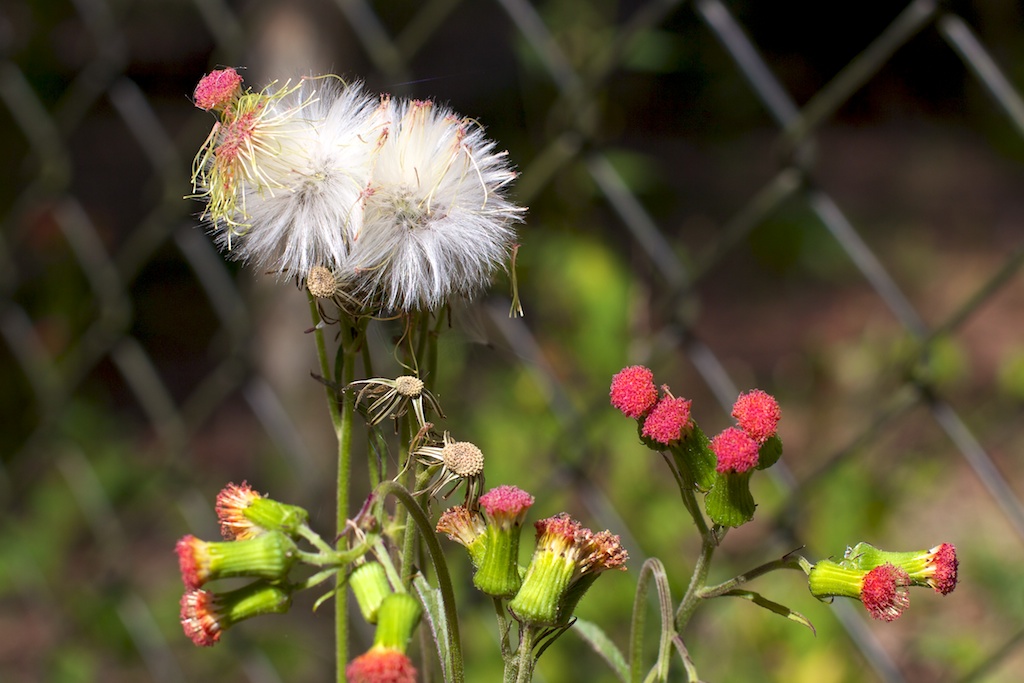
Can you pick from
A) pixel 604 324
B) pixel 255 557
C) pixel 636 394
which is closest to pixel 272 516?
pixel 255 557

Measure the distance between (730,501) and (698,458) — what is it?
2cm

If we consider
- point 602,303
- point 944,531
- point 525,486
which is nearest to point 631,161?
point 602,303

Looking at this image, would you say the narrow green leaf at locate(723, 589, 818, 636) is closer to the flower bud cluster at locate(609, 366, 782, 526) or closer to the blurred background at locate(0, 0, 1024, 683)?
the flower bud cluster at locate(609, 366, 782, 526)

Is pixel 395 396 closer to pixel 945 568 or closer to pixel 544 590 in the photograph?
pixel 544 590

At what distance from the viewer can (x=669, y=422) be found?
327mm

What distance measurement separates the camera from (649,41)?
166 cm

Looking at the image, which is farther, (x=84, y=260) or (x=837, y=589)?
(x=84, y=260)

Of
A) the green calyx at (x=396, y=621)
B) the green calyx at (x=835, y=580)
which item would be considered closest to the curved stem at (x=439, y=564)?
the green calyx at (x=396, y=621)

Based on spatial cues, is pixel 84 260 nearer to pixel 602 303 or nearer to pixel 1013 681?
pixel 602 303

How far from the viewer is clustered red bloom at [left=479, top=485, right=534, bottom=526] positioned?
0.32 m

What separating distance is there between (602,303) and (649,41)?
56cm

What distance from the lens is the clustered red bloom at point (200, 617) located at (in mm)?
324

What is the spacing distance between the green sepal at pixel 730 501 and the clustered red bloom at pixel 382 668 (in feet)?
0.39

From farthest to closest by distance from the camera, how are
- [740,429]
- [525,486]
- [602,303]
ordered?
[602,303]
[525,486]
[740,429]
